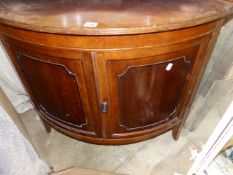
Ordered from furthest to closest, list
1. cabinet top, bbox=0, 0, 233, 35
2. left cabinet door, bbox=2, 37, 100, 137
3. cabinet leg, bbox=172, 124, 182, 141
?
cabinet leg, bbox=172, 124, 182, 141
left cabinet door, bbox=2, 37, 100, 137
cabinet top, bbox=0, 0, 233, 35

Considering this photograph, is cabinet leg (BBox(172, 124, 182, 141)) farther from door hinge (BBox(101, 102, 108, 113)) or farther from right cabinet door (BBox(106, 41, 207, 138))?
door hinge (BBox(101, 102, 108, 113))

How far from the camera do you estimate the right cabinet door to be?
706mm

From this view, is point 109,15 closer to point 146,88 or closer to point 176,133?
point 146,88

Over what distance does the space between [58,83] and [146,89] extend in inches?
13.5

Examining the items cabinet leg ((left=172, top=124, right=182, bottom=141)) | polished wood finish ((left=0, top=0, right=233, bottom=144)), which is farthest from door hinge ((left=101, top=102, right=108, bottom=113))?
cabinet leg ((left=172, top=124, right=182, bottom=141))

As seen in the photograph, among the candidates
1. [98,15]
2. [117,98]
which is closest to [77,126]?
[117,98]

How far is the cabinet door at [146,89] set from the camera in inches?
27.8

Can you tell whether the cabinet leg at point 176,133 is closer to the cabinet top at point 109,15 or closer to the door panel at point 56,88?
the door panel at point 56,88

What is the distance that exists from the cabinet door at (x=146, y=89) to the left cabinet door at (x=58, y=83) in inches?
4.1

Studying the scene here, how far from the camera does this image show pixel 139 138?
1030mm

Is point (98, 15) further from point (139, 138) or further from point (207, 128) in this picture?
point (207, 128)

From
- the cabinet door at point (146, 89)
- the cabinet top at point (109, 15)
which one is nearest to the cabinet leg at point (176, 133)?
the cabinet door at point (146, 89)

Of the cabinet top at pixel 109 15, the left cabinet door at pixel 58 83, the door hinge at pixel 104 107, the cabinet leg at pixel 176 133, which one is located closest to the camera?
the cabinet top at pixel 109 15

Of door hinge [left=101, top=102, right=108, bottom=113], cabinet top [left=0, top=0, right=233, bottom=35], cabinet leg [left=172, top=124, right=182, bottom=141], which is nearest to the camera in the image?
cabinet top [left=0, top=0, right=233, bottom=35]
